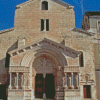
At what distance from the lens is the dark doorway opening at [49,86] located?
74.0ft

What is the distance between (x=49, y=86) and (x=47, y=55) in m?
3.68

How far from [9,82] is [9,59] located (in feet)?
10.2

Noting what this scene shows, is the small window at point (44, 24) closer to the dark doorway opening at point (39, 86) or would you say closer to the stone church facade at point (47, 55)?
the stone church facade at point (47, 55)

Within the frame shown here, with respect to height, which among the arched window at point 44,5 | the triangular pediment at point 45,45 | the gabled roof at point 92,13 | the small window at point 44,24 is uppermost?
the arched window at point 44,5

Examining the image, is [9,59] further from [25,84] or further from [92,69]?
[92,69]

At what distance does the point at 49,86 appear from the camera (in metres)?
22.8

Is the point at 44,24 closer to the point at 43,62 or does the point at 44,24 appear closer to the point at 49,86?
the point at 43,62

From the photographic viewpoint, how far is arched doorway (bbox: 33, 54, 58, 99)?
22.3 meters

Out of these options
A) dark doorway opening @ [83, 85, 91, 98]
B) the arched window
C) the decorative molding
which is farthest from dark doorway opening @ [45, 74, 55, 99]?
the arched window

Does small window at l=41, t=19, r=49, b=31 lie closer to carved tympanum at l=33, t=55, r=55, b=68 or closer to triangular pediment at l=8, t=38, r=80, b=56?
triangular pediment at l=8, t=38, r=80, b=56

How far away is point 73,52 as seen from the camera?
21219 mm

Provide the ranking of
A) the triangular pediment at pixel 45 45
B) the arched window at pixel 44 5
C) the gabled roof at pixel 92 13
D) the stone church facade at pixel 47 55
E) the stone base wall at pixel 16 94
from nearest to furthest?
the stone base wall at pixel 16 94
the stone church facade at pixel 47 55
the triangular pediment at pixel 45 45
the arched window at pixel 44 5
the gabled roof at pixel 92 13

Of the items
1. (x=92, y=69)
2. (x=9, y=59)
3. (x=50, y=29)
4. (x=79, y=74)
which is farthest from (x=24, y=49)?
(x=92, y=69)

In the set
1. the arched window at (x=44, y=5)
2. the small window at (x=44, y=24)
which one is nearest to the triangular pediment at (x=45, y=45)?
the small window at (x=44, y=24)
